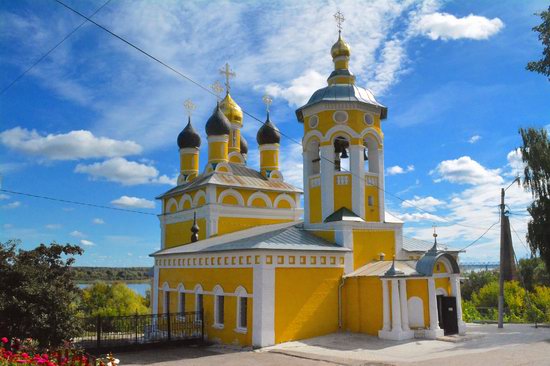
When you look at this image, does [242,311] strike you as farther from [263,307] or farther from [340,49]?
[340,49]

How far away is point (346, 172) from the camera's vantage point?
14750 mm

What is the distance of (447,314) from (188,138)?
15337 mm

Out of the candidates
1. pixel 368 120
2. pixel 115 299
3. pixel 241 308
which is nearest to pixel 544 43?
pixel 368 120

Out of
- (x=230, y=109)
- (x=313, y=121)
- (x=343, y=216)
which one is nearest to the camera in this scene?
(x=343, y=216)

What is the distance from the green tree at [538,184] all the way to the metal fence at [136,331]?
11378mm

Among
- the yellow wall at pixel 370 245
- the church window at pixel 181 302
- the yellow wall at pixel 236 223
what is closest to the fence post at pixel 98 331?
the church window at pixel 181 302

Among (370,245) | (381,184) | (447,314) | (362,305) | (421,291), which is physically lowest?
(447,314)

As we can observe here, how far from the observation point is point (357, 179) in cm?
1467

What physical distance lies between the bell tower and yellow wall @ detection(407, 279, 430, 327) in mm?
2513

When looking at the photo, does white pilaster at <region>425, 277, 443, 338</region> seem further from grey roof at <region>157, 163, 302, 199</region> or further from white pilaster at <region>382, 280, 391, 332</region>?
grey roof at <region>157, 163, 302, 199</region>

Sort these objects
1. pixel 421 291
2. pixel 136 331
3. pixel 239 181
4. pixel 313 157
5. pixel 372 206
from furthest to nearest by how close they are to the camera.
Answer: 1. pixel 239 181
2. pixel 313 157
3. pixel 372 206
4. pixel 136 331
5. pixel 421 291

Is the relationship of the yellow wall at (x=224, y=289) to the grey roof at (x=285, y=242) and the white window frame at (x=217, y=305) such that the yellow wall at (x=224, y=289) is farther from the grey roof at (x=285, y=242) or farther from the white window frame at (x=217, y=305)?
the grey roof at (x=285, y=242)

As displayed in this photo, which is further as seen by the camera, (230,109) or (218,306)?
(230,109)

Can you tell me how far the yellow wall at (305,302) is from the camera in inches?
488
